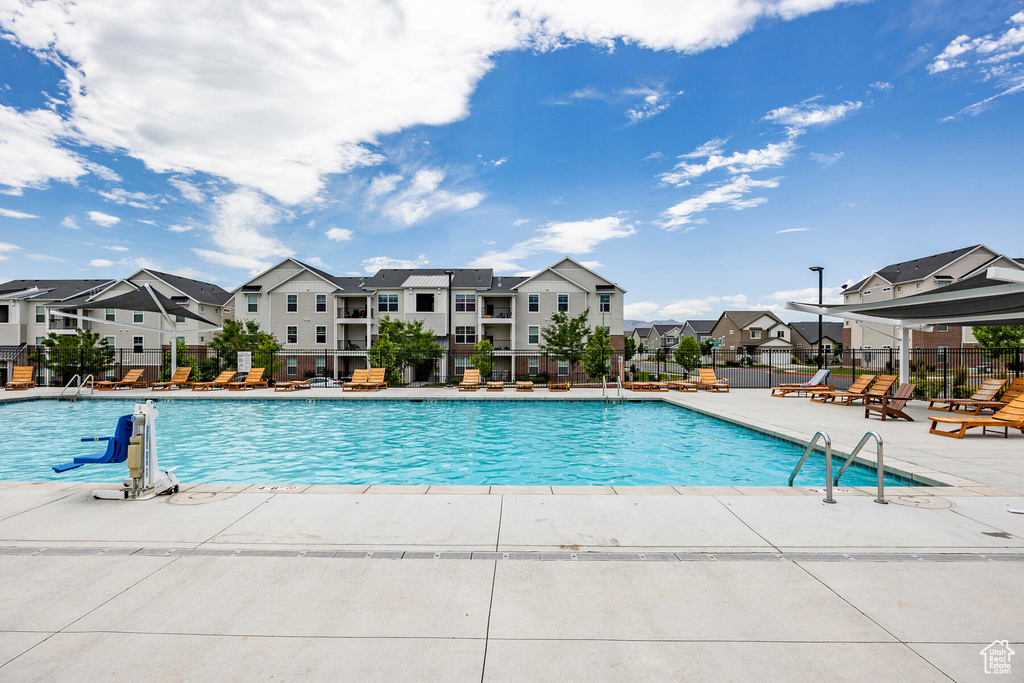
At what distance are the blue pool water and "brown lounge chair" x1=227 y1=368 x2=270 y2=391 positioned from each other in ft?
14.9

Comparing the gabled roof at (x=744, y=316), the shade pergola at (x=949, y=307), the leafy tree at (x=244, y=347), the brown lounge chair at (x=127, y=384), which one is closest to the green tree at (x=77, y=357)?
the brown lounge chair at (x=127, y=384)

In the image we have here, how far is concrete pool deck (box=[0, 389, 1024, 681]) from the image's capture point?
2.74 meters

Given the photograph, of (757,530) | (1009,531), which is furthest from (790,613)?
(1009,531)

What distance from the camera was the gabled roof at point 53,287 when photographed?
39.8 metres

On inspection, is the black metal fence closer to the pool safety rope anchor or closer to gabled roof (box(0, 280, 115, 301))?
gabled roof (box(0, 280, 115, 301))

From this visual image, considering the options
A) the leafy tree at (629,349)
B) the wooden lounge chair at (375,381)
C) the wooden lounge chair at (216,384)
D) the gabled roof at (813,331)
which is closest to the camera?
the wooden lounge chair at (375,381)

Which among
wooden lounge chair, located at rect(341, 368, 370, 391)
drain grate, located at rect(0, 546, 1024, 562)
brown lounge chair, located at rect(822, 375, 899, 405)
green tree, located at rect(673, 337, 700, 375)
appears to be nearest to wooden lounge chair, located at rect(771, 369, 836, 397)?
brown lounge chair, located at rect(822, 375, 899, 405)

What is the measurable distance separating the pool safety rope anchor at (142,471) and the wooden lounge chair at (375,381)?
15890 millimetres

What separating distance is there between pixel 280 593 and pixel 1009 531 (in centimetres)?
674

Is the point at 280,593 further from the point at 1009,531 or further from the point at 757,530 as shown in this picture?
the point at 1009,531

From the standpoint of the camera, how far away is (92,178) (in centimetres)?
3366

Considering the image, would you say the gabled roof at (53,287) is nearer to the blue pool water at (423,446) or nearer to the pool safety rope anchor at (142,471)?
the blue pool water at (423,446)

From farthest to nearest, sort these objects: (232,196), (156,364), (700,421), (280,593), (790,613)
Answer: (156,364)
(232,196)
(700,421)
(280,593)
(790,613)

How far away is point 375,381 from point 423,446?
1215 cm
